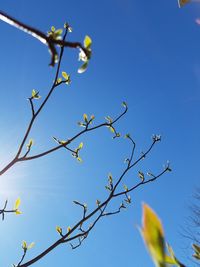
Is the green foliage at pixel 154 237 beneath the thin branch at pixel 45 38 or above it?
beneath

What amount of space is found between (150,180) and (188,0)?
7.26ft

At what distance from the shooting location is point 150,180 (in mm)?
3215

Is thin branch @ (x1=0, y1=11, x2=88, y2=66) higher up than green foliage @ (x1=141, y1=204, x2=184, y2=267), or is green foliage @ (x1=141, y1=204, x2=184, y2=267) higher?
thin branch @ (x1=0, y1=11, x2=88, y2=66)

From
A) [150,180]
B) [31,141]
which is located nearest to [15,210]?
[31,141]

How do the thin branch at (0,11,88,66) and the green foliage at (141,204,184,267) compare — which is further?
the thin branch at (0,11,88,66)

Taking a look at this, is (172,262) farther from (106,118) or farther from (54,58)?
(106,118)

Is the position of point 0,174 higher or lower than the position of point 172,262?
higher

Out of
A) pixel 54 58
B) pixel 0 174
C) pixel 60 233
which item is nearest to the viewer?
pixel 54 58

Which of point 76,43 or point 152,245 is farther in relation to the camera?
point 76,43

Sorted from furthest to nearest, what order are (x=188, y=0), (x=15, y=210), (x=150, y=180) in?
(x=150, y=180) < (x=15, y=210) < (x=188, y=0)

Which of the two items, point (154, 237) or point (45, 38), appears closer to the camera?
point (154, 237)

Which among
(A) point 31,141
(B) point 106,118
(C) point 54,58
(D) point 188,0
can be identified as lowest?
(C) point 54,58

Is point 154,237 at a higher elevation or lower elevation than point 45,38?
lower

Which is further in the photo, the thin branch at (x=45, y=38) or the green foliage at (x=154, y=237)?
the thin branch at (x=45, y=38)
